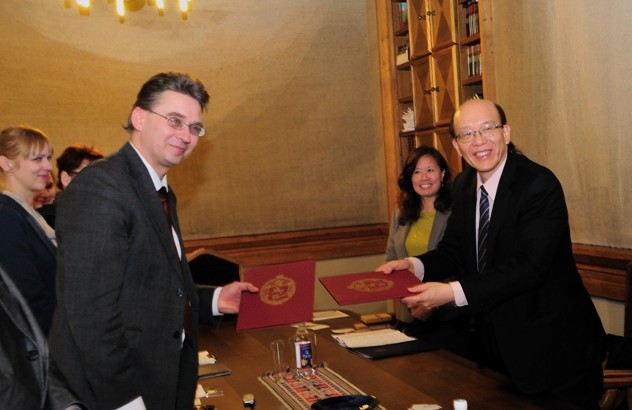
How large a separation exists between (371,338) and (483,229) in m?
0.79

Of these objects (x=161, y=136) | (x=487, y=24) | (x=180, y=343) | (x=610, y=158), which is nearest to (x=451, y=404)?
(x=180, y=343)

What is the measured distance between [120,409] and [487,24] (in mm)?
3879

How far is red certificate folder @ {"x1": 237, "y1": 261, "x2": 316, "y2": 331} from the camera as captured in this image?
248 cm

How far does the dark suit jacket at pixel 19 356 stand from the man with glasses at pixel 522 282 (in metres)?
1.65

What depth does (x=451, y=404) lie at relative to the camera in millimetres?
2275

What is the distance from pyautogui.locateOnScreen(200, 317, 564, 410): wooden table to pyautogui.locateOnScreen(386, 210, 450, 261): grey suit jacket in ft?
3.82

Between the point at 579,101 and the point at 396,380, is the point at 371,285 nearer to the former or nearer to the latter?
the point at 396,380

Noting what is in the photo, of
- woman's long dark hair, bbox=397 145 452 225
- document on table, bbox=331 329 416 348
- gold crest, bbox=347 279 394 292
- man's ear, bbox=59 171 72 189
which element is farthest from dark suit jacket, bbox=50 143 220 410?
woman's long dark hair, bbox=397 145 452 225

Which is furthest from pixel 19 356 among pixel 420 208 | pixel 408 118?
pixel 408 118

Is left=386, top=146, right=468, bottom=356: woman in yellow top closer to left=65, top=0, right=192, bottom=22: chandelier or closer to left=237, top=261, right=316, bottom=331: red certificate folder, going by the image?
left=237, top=261, right=316, bottom=331: red certificate folder

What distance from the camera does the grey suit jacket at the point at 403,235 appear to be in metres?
4.26

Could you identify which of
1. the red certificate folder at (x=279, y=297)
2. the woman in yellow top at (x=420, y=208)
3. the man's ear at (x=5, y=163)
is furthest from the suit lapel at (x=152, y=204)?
the woman in yellow top at (x=420, y=208)

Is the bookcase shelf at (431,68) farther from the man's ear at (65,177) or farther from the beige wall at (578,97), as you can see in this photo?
the man's ear at (65,177)

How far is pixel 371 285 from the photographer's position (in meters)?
2.67
